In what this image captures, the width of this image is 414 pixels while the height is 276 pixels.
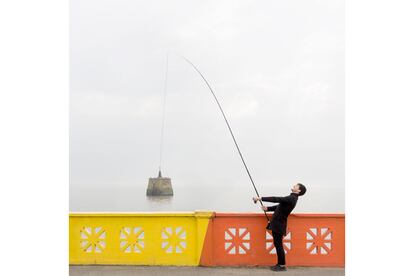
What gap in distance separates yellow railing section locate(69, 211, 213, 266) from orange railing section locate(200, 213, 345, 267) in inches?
8.4

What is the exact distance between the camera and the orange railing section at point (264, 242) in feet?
22.9

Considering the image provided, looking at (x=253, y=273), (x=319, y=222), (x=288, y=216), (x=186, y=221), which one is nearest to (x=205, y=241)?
(x=186, y=221)

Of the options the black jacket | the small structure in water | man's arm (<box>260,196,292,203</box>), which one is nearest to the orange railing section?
the black jacket

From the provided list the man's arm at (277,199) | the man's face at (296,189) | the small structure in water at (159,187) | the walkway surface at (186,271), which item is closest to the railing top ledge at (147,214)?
the walkway surface at (186,271)

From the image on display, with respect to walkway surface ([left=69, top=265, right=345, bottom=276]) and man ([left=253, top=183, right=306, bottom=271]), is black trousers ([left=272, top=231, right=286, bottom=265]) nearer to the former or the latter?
man ([left=253, top=183, right=306, bottom=271])

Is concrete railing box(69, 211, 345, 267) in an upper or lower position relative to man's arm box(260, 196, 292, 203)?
lower

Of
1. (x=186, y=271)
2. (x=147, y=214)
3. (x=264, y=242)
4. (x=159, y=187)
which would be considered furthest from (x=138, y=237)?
(x=159, y=187)

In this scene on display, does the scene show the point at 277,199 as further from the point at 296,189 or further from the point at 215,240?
the point at 215,240

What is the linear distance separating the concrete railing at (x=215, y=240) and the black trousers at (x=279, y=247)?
281mm

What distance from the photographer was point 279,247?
6.69m

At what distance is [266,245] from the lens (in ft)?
23.0

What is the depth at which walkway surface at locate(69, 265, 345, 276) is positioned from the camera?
6582 mm

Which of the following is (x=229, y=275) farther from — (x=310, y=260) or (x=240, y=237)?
(x=310, y=260)

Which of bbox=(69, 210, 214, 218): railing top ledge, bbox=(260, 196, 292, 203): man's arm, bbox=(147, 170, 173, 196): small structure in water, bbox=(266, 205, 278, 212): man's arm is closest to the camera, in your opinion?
bbox=(260, 196, 292, 203): man's arm
